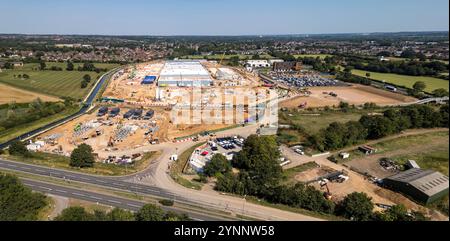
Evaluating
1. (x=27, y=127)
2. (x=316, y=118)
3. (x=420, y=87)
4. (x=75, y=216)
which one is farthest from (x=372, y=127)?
(x=27, y=127)

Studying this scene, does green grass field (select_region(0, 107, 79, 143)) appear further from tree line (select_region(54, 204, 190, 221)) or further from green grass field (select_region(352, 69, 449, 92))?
green grass field (select_region(352, 69, 449, 92))

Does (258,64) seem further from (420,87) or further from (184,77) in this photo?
(420,87)

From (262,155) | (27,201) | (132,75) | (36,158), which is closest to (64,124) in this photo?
(36,158)

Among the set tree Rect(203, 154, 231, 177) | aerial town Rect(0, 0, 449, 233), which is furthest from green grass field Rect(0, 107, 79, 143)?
tree Rect(203, 154, 231, 177)

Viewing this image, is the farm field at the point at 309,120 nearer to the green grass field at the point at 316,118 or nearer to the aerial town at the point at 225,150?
the green grass field at the point at 316,118

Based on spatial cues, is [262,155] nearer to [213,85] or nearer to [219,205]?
[219,205]

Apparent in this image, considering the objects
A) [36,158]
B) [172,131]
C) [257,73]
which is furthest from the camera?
[257,73]
